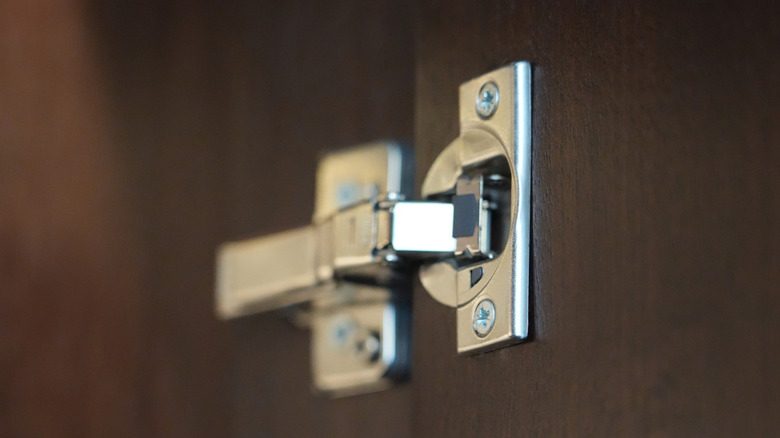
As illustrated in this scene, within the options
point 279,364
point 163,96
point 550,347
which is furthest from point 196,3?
point 550,347

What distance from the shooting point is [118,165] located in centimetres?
68

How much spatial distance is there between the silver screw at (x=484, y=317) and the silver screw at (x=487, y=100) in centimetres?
7

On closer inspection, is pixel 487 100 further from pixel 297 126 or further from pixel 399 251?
pixel 297 126

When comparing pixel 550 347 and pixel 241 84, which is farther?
pixel 241 84

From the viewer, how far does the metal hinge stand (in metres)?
0.36

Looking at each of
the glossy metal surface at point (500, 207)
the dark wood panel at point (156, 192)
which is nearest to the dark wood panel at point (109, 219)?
the dark wood panel at point (156, 192)

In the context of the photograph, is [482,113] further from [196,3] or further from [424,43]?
[196,3]

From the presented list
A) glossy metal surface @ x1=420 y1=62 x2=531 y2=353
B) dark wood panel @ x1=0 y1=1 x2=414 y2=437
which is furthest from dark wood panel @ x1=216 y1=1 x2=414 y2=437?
glossy metal surface @ x1=420 y1=62 x2=531 y2=353

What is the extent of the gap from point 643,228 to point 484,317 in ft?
0.27

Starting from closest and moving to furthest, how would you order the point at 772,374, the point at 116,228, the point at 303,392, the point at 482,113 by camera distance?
the point at 772,374
the point at 482,113
the point at 303,392
the point at 116,228

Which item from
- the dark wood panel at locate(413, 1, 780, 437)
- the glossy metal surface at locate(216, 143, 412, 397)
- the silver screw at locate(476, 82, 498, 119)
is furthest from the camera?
the glossy metal surface at locate(216, 143, 412, 397)

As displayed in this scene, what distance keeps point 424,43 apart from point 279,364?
0.25m

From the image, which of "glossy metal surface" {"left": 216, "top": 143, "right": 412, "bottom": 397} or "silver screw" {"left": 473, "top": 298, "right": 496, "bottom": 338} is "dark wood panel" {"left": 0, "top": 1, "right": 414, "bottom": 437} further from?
"silver screw" {"left": 473, "top": 298, "right": 496, "bottom": 338}

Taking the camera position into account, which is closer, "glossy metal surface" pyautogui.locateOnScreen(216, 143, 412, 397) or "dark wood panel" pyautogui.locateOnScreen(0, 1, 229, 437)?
"glossy metal surface" pyautogui.locateOnScreen(216, 143, 412, 397)
